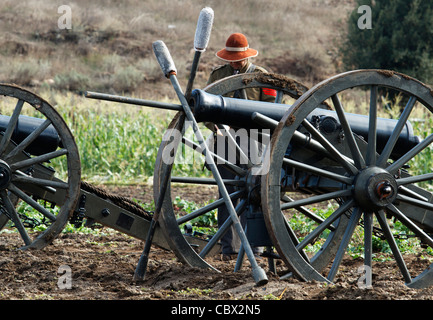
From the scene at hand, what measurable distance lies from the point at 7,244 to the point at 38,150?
1162mm

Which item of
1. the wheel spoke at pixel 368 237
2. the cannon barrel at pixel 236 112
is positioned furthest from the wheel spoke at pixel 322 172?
the cannon barrel at pixel 236 112

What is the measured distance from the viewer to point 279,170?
4.02 metres

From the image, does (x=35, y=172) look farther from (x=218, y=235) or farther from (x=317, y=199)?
(x=317, y=199)

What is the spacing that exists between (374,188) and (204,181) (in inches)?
61.8

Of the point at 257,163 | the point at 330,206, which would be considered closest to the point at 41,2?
the point at 330,206

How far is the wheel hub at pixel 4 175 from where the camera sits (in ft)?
17.3

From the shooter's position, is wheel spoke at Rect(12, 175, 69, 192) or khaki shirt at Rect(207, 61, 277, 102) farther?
khaki shirt at Rect(207, 61, 277, 102)

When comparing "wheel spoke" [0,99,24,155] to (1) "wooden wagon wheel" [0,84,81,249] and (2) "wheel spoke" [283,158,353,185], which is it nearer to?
(1) "wooden wagon wheel" [0,84,81,249]

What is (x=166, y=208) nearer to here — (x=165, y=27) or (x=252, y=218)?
(x=252, y=218)

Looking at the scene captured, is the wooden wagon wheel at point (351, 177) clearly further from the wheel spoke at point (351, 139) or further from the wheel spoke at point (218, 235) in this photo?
the wheel spoke at point (218, 235)

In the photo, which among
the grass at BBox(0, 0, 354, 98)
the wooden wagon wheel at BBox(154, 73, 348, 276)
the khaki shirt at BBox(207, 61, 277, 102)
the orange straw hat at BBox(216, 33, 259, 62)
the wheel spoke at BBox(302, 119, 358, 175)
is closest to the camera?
the wheel spoke at BBox(302, 119, 358, 175)

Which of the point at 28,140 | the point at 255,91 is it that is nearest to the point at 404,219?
the point at 255,91

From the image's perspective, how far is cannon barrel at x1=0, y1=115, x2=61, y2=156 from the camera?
571 cm

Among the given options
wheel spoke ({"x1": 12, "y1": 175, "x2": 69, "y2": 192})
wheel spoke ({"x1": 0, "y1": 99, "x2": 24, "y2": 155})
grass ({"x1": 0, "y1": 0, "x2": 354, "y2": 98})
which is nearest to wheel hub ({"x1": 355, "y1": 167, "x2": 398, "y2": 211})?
wheel spoke ({"x1": 12, "y1": 175, "x2": 69, "y2": 192})
